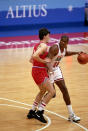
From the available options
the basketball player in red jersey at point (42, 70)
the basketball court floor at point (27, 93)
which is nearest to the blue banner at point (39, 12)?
the basketball court floor at point (27, 93)

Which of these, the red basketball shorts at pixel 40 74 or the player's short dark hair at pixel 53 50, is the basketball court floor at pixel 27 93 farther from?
the player's short dark hair at pixel 53 50

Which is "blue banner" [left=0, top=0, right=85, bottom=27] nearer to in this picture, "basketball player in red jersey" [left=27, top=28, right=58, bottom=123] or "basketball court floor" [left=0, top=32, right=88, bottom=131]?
"basketball court floor" [left=0, top=32, right=88, bottom=131]

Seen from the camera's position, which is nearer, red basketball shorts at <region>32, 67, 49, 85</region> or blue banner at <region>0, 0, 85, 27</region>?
red basketball shorts at <region>32, 67, 49, 85</region>

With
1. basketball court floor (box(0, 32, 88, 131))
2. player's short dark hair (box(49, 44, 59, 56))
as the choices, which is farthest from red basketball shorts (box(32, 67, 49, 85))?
basketball court floor (box(0, 32, 88, 131))

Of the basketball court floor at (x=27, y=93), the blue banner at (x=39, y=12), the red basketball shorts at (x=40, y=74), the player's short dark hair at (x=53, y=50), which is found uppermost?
the blue banner at (x=39, y=12)

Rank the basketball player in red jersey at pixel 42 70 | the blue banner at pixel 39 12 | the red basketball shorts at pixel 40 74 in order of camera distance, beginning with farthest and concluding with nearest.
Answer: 1. the blue banner at pixel 39 12
2. the red basketball shorts at pixel 40 74
3. the basketball player in red jersey at pixel 42 70

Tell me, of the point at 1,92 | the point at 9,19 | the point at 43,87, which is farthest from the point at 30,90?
the point at 9,19

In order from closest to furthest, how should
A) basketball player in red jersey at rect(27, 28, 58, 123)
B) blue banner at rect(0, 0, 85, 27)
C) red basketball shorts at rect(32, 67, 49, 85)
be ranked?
basketball player in red jersey at rect(27, 28, 58, 123) < red basketball shorts at rect(32, 67, 49, 85) < blue banner at rect(0, 0, 85, 27)

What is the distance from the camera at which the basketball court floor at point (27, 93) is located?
280 inches

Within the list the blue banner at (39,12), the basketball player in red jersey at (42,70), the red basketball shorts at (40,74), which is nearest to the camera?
the basketball player in red jersey at (42,70)

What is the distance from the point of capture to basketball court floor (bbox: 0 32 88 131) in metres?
7.11

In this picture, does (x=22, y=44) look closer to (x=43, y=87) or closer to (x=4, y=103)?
(x=4, y=103)

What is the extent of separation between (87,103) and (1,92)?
81.9 inches

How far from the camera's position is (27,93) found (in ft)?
29.9
